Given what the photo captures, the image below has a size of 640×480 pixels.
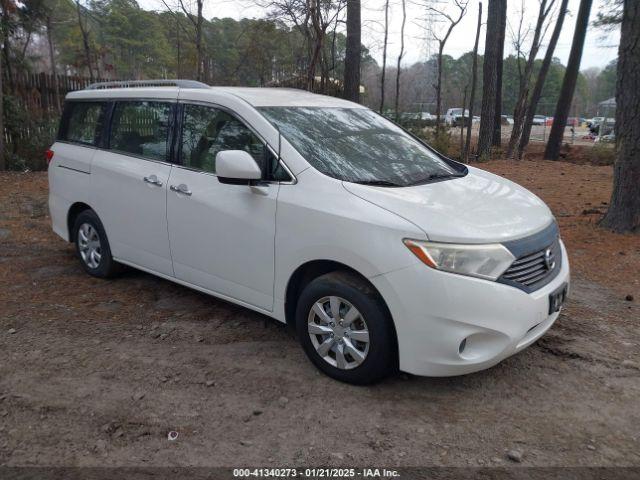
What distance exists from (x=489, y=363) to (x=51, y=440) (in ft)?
8.00

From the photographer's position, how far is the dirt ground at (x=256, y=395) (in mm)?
2898

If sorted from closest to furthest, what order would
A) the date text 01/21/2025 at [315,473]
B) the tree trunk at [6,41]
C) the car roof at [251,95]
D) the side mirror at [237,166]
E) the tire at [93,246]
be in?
the date text 01/21/2025 at [315,473] < the side mirror at [237,166] < the car roof at [251,95] < the tire at [93,246] < the tree trunk at [6,41]

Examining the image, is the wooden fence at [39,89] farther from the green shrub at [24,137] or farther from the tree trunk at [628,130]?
the tree trunk at [628,130]

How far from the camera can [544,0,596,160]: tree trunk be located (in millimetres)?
16453

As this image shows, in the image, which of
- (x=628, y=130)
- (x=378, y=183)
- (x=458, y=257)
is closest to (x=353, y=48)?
(x=628, y=130)

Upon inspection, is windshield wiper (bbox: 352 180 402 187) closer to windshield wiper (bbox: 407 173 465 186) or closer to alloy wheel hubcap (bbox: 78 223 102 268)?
windshield wiper (bbox: 407 173 465 186)

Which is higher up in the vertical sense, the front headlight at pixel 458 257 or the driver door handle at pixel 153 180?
the driver door handle at pixel 153 180

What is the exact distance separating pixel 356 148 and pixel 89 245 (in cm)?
293

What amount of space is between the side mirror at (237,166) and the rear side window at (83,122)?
2.14 m

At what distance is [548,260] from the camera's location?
3.54 metres

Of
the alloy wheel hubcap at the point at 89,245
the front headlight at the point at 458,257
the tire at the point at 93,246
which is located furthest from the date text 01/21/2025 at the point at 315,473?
the alloy wheel hubcap at the point at 89,245

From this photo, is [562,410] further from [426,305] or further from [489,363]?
[426,305]

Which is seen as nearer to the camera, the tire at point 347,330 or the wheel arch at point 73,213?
the tire at point 347,330

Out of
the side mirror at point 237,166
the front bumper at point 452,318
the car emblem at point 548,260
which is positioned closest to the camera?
the front bumper at point 452,318
